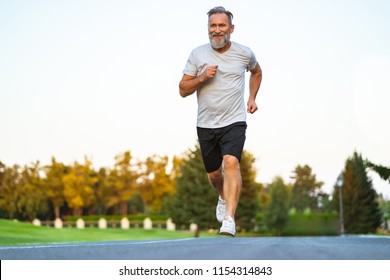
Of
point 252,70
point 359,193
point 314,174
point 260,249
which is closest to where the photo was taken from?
point 260,249

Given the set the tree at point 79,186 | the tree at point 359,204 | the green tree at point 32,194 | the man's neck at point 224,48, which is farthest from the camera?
the tree at point 79,186

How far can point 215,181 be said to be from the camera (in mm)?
7812

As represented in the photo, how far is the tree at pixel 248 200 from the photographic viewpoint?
55.9 m

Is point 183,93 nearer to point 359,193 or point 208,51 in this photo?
point 208,51

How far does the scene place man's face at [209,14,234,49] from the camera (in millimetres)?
6688

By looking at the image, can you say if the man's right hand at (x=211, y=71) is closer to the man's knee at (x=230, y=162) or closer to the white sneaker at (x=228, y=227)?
the man's knee at (x=230, y=162)

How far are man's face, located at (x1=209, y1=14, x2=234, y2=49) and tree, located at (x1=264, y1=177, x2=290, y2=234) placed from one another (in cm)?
5298

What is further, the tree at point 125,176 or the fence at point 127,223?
the tree at point 125,176

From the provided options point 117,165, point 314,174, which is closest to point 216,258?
point 117,165

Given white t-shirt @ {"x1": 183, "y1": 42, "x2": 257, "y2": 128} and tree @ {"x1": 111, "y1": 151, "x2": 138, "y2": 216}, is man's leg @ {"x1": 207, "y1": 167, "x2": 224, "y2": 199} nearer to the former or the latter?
A: white t-shirt @ {"x1": 183, "y1": 42, "x2": 257, "y2": 128}

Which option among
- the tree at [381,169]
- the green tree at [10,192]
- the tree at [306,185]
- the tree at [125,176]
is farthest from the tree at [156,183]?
the tree at [381,169]

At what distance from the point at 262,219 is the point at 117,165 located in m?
18.5

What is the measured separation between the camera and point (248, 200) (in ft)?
189

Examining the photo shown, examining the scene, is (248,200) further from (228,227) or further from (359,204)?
(228,227)
